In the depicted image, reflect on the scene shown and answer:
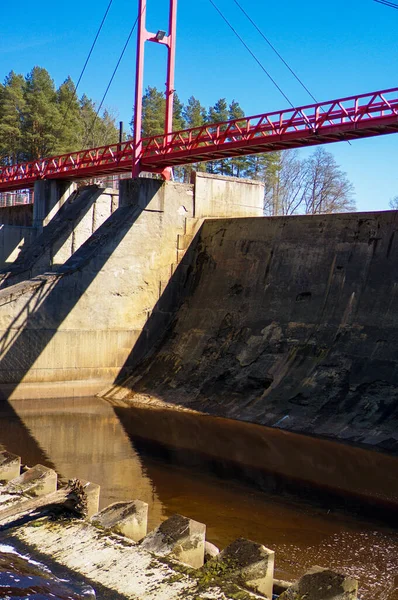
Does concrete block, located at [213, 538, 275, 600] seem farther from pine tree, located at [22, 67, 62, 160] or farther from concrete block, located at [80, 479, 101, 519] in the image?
pine tree, located at [22, 67, 62, 160]

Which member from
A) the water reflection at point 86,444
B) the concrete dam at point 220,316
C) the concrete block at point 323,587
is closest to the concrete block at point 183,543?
the concrete block at point 323,587

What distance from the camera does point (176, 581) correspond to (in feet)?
21.8

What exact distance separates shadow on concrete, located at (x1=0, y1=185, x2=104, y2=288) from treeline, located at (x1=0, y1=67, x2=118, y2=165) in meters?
24.8

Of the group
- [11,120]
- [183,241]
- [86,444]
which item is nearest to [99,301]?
[183,241]

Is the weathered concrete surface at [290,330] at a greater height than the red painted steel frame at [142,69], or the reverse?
the red painted steel frame at [142,69]

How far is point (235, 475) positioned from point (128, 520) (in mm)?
3741

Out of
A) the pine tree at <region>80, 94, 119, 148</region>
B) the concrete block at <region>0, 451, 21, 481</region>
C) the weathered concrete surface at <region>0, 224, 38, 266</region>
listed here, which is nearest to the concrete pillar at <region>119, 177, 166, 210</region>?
the weathered concrete surface at <region>0, 224, 38, 266</region>

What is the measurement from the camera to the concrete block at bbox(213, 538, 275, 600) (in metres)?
6.45

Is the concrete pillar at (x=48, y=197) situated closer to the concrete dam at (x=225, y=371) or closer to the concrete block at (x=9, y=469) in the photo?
the concrete dam at (x=225, y=371)

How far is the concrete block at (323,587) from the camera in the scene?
5.86 metres

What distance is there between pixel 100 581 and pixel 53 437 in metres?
6.80

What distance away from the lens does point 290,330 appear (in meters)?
16.9

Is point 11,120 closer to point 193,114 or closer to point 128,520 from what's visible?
point 193,114

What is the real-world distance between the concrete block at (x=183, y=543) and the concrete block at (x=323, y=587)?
1.18m
